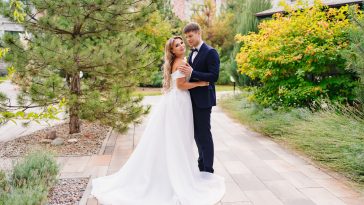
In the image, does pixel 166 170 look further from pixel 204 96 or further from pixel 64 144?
pixel 64 144

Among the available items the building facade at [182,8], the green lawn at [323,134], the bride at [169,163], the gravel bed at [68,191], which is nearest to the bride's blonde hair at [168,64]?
the bride at [169,163]

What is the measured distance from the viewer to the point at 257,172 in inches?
184

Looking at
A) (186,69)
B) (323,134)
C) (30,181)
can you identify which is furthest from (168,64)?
(323,134)

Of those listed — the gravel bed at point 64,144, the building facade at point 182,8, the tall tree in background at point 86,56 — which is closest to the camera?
the tall tree in background at point 86,56

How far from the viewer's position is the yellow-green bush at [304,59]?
673cm

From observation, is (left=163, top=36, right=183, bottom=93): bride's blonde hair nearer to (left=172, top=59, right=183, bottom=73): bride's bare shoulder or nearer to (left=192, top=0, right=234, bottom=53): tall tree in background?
(left=172, top=59, right=183, bottom=73): bride's bare shoulder

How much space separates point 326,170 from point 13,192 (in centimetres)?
391

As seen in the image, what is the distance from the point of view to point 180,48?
396 centimetres

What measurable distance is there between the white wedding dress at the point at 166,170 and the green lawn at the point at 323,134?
1749 millimetres

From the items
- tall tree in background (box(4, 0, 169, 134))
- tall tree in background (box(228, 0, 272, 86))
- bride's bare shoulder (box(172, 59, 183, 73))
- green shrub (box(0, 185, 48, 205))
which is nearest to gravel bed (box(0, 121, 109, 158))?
tall tree in background (box(4, 0, 169, 134))

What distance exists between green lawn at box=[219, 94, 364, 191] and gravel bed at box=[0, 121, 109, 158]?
339 cm

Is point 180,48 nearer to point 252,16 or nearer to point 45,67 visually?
point 45,67

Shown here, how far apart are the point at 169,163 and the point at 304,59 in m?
4.45

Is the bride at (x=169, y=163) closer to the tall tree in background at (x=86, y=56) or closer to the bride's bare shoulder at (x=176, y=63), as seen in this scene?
the bride's bare shoulder at (x=176, y=63)
